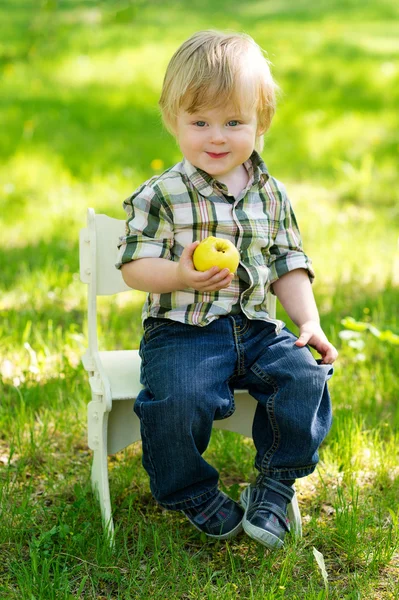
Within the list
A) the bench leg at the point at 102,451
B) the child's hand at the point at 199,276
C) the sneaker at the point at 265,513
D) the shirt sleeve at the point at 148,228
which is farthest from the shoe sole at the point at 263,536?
the shirt sleeve at the point at 148,228

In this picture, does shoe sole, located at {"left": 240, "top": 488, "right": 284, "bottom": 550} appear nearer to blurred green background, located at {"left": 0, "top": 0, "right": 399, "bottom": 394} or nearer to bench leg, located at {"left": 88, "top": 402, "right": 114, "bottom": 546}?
bench leg, located at {"left": 88, "top": 402, "right": 114, "bottom": 546}

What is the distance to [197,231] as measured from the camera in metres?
2.30

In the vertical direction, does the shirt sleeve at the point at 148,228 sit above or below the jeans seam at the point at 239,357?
above

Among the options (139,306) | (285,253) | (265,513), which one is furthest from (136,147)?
(265,513)

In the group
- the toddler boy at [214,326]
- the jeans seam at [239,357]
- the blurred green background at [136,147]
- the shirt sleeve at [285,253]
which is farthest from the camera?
the blurred green background at [136,147]

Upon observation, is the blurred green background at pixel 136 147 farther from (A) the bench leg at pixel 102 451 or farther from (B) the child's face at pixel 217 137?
(A) the bench leg at pixel 102 451

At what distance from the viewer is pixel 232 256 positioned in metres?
2.08

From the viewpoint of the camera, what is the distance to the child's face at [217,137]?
7.39 feet

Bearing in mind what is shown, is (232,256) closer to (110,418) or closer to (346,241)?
(110,418)

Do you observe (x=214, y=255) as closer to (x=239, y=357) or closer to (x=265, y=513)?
(x=239, y=357)

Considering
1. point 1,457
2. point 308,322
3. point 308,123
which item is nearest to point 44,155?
point 308,123

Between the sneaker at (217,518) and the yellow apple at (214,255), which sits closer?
the yellow apple at (214,255)

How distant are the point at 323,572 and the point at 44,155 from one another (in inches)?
160

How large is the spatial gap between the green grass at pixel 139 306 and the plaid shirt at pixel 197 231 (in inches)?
17.7
